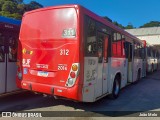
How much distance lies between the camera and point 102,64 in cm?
714

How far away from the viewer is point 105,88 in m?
7.54

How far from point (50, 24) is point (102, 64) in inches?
85.4

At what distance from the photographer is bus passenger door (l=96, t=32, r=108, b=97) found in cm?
687

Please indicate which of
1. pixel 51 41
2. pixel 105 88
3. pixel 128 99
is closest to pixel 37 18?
pixel 51 41

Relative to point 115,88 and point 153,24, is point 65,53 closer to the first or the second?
point 115,88

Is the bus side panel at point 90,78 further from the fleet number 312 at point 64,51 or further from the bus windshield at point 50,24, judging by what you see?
the bus windshield at point 50,24

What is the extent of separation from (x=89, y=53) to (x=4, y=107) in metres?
3.31

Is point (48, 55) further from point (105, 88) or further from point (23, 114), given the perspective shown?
point (105, 88)

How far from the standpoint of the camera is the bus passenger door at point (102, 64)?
22.5 feet

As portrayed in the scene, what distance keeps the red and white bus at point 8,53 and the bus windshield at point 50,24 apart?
54cm

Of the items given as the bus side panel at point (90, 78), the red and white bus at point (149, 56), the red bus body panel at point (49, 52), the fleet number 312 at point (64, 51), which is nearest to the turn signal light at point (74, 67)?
the red bus body panel at point (49, 52)

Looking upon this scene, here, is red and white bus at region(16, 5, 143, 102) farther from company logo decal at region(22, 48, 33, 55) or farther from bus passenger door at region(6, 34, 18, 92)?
bus passenger door at region(6, 34, 18, 92)

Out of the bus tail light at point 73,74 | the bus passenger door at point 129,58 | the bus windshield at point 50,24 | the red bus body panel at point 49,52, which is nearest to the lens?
the bus tail light at point 73,74

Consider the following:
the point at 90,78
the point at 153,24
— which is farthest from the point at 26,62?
the point at 153,24
